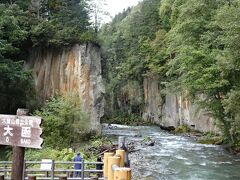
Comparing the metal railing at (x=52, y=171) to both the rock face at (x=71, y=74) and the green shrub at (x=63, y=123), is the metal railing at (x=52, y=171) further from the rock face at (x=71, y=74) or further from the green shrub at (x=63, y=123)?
the rock face at (x=71, y=74)

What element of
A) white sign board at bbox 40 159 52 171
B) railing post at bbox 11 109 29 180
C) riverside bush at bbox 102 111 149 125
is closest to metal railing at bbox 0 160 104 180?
white sign board at bbox 40 159 52 171

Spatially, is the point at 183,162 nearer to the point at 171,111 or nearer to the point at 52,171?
the point at 52,171

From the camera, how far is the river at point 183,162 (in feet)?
54.8

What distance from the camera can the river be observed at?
16.7m

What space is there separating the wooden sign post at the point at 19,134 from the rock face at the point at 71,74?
22.3 meters

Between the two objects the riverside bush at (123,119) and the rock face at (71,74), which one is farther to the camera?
the riverside bush at (123,119)

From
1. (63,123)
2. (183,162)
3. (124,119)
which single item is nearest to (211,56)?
(183,162)

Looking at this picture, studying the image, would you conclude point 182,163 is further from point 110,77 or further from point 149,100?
point 110,77

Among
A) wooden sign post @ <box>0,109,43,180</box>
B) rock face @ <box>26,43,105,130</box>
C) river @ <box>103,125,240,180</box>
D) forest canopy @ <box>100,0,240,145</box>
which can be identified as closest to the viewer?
wooden sign post @ <box>0,109,43,180</box>

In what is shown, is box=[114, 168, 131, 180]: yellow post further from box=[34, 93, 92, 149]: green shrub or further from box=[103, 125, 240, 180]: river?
box=[34, 93, 92, 149]: green shrub

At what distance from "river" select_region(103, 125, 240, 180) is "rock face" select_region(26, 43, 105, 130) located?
5.31 meters

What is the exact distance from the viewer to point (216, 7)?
25953 millimetres

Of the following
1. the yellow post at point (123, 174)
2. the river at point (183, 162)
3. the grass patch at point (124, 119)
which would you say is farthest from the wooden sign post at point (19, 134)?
the grass patch at point (124, 119)

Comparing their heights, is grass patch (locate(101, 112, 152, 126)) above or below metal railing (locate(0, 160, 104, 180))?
above
